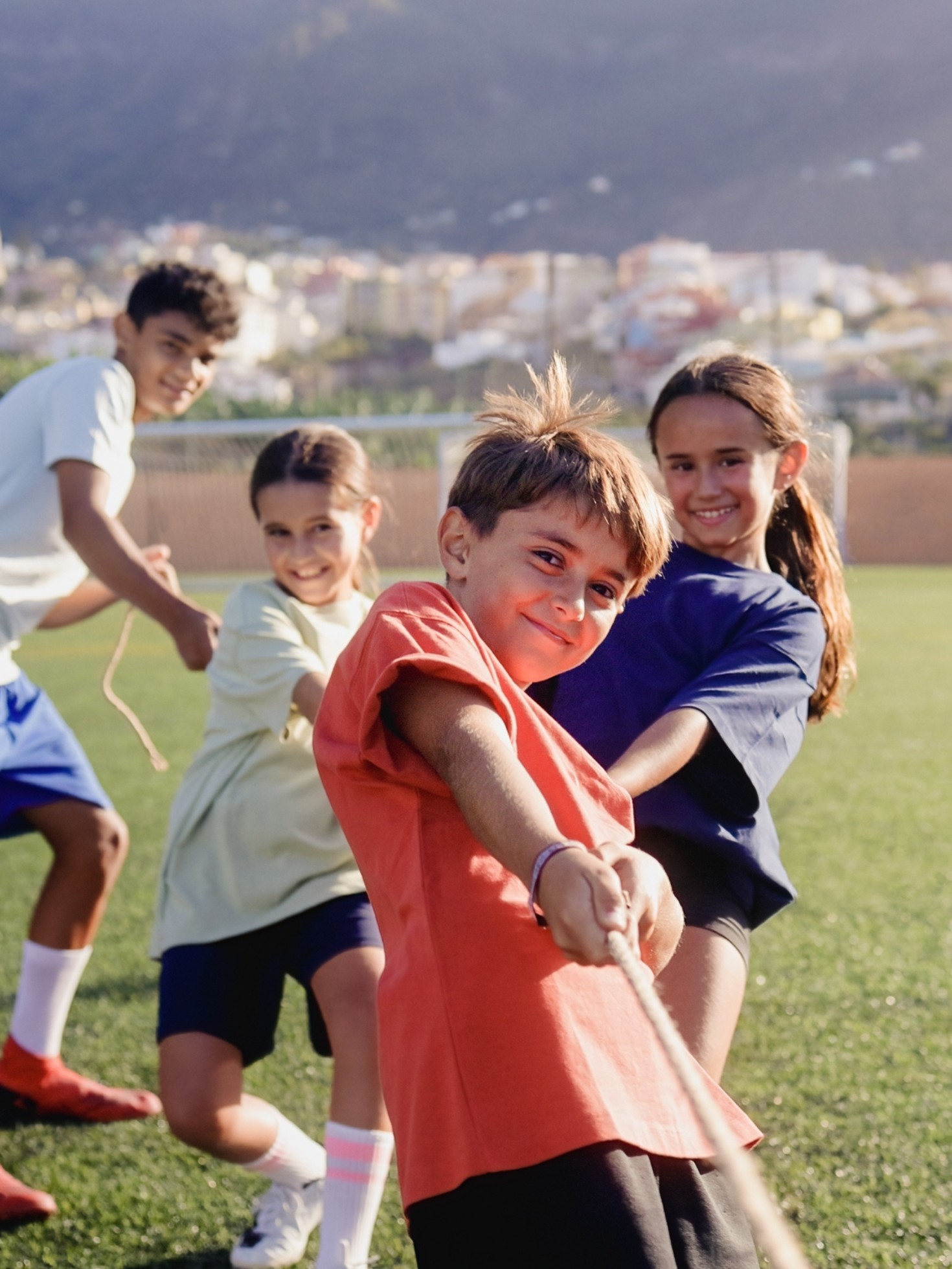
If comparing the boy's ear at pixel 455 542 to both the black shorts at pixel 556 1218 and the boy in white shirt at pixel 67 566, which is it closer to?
the black shorts at pixel 556 1218

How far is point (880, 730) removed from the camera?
7.64 metres

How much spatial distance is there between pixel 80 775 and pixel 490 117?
10809cm

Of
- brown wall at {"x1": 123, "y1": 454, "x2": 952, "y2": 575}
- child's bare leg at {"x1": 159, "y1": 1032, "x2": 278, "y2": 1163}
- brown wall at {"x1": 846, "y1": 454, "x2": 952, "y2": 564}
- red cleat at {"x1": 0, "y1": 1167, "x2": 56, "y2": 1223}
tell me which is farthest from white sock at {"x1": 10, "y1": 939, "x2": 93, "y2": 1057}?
brown wall at {"x1": 846, "y1": 454, "x2": 952, "y2": 564}

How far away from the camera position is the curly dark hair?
3342 mm

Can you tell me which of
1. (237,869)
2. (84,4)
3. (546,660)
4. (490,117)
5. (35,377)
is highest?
(84,4)

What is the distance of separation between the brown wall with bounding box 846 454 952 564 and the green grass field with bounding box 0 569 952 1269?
15.0 metres

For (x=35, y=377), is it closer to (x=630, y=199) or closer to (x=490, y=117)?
(x=630, y=199)

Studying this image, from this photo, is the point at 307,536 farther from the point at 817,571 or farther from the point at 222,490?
the point at 222,490

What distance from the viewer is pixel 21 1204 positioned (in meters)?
2.68

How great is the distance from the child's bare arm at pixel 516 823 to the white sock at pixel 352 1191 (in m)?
1.15

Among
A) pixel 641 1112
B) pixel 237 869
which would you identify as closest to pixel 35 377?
pixel 237 869

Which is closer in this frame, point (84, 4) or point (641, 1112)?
point (641, 1112)

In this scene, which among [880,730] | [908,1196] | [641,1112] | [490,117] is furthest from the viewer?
[490,117]

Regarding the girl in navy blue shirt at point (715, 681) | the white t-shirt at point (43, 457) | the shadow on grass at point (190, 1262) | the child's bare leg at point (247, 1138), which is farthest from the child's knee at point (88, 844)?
the girl in navy blue shirt at point (715, 681)
